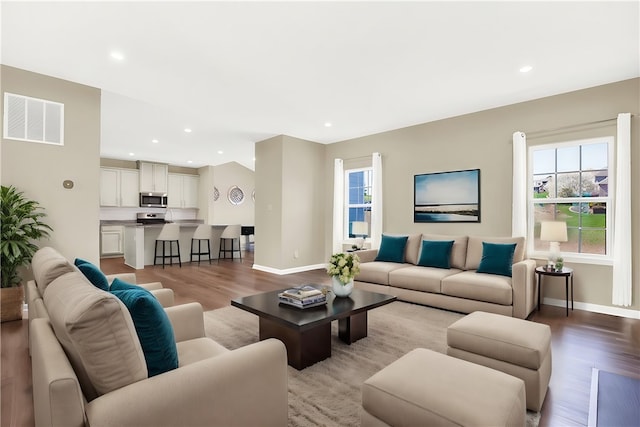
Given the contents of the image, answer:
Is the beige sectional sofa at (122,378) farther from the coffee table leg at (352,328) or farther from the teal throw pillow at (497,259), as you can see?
the teal throw pillow at (497,259)

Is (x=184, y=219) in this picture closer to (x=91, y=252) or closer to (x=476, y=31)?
(x=91, y=252)

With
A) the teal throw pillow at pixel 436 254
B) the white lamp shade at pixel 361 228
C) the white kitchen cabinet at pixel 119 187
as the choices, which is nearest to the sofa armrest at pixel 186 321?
the teal throw pillow at pixel 436 254

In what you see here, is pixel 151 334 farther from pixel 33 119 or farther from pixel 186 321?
pixel 33 119

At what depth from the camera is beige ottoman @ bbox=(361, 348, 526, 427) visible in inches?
49.8

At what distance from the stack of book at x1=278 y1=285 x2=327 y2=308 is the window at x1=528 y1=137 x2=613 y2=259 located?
339 centimetres

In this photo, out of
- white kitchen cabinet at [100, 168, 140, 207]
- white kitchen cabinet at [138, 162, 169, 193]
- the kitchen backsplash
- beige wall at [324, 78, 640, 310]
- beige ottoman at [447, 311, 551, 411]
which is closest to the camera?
beige ottoman at [447, 311, 551, 411]

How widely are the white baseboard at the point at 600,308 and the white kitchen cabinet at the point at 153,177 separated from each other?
9.78 meters

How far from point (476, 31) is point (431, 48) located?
1.37 feet

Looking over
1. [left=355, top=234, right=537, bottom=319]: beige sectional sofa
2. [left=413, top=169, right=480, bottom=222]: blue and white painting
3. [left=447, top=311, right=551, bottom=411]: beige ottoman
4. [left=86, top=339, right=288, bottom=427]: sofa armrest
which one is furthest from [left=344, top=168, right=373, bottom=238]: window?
[left=86, top=339, right=288, bottom=427]: sofa armrest

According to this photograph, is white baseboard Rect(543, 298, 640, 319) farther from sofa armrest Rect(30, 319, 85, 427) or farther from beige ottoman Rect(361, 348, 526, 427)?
sofa armrest Rect(30, 319, 85, 427)

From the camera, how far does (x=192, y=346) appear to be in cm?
181

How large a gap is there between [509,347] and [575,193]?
10.8 ft

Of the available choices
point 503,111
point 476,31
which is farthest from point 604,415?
point 503,111

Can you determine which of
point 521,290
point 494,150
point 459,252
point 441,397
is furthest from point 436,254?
point 441,397
